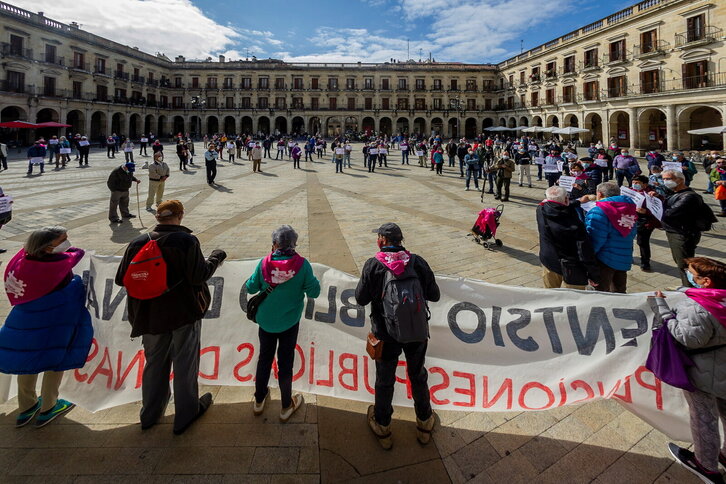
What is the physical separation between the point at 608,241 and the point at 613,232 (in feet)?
0.38

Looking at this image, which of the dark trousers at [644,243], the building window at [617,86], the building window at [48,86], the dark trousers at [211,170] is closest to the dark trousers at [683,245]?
the dark trousers at [644,243]

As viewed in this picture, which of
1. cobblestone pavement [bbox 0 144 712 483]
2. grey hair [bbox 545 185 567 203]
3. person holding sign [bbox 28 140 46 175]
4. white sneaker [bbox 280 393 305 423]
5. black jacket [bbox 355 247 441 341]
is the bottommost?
cobblestone pavement [bbox 0 144 712 483]

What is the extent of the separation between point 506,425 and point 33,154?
Answer: 75.0ft

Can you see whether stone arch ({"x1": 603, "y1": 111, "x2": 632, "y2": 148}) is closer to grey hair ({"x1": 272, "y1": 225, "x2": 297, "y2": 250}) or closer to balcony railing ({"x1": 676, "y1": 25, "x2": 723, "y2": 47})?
balcony railing ({"x1": 676, "y1": 25, "x2": 723, "y2": 47})

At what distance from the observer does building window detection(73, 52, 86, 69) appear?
3747cm

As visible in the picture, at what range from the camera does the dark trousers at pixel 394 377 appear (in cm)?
271

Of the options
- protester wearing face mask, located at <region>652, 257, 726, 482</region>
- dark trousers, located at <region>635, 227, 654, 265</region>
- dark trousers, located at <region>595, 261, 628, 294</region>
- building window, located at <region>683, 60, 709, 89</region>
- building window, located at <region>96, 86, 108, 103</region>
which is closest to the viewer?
protester wearing face mask, located at <region>652, 257, 726, 482</region>

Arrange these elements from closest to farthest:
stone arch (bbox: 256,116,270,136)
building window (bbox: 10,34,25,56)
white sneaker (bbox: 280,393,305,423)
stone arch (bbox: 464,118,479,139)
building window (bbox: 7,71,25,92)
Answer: white sneaker (bbox: 280,393,305,423) < building window (bbox: 7,71,25,92) < building window (bbox: 10,34,25,56) < stone arch (bbox: 256,116,270,136) < stone arch (bbox: 464,118,479,139)

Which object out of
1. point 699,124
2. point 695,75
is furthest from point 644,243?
point 699,124

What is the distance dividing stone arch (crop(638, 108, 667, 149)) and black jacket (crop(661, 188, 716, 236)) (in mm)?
32683

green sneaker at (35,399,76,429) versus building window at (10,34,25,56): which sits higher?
building window at (10,34,25,56)

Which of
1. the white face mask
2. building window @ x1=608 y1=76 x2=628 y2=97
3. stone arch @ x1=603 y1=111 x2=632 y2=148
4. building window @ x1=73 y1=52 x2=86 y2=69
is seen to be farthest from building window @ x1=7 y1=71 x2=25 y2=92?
stone arch @ x1=603 y1=111 x2=632 y2=148

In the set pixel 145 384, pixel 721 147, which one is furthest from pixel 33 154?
pixel 721 147

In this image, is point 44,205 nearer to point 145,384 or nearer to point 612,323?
point 145,384
